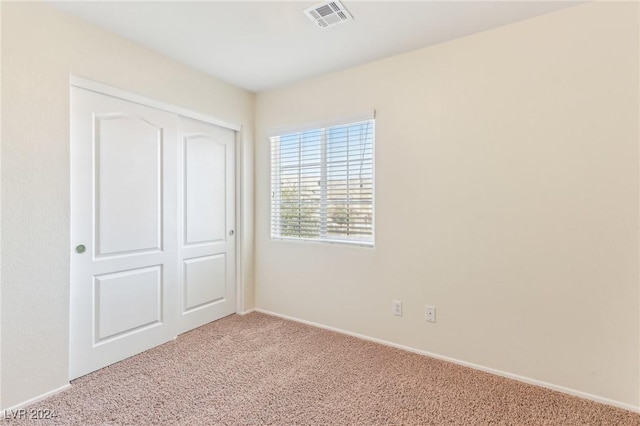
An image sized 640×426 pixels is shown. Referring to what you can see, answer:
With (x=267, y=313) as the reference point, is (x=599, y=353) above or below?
above

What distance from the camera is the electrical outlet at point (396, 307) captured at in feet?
8.60

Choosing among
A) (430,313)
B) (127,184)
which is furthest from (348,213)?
(127,184)

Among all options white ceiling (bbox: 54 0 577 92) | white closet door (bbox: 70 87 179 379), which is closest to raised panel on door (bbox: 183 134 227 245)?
white closet door (bbox: 70 87 179 379)

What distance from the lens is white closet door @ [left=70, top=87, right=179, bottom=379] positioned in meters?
2.16

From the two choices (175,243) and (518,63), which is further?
(175,243)

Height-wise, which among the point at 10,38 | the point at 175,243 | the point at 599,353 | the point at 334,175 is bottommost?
the point at 599,353

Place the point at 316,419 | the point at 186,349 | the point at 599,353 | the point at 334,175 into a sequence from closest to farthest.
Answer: the point at 316,419 < the point at 599,353 < the point at 186,349 < the point at 334,175

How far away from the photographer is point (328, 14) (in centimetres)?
203

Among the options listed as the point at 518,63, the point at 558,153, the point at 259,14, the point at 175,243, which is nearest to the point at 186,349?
the point at 175,243

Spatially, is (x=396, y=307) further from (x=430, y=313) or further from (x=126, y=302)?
(x=126, y=302)

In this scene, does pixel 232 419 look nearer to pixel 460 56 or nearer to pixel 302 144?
pixel 302 144

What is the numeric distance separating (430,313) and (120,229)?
8.24ft

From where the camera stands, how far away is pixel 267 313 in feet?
11.2

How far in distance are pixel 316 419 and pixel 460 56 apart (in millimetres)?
2639
